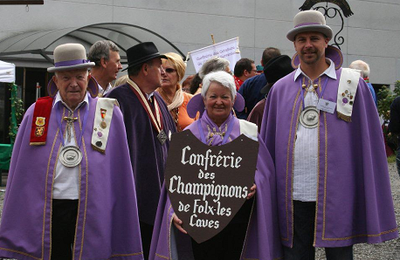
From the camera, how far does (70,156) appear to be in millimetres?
3951

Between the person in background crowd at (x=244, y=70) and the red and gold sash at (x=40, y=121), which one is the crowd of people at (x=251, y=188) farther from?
the person in background crowd at (x=244, y=70)

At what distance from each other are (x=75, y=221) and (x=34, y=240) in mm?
268

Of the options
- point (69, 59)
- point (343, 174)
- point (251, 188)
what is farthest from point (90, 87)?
point (343, 174)

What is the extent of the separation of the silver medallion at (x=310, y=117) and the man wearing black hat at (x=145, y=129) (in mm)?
1216

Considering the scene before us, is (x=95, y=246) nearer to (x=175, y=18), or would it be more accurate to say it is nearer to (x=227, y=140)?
(x=227, y=140)

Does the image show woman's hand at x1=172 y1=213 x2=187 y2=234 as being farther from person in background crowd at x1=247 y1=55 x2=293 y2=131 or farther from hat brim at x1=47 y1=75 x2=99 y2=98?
person in background crowd at x1=247 y1=55 x2=293 y2=131

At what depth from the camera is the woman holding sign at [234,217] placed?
397 cm

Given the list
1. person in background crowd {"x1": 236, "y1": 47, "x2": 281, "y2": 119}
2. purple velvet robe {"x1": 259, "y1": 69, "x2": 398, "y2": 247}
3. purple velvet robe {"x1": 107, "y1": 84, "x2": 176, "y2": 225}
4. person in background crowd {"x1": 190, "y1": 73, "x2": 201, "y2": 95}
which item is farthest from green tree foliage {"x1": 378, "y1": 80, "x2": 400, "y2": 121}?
purple velvet robe {"x1": 259, "y1": 69, "x2": 398, "y2": 247}

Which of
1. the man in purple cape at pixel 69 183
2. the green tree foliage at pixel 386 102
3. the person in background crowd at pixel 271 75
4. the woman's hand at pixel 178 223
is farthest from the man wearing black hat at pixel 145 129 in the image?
the green tree foliage at pixel 386 102

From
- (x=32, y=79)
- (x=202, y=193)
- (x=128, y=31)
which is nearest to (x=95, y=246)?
(x=202, y=193)

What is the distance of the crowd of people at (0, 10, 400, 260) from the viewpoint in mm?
3959

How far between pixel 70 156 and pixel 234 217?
1092 millimetres

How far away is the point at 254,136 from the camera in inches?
163

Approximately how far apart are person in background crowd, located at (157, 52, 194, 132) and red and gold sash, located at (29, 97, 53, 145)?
1976mm
